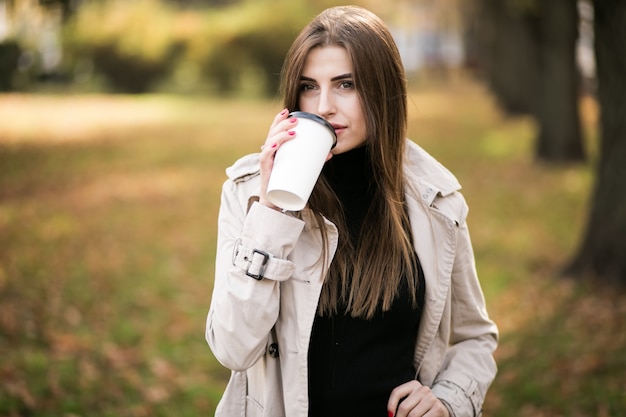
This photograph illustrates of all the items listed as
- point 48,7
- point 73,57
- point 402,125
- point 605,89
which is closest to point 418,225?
point 402,125

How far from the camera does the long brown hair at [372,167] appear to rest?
217cm

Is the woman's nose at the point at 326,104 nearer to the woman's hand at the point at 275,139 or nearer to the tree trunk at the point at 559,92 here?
the woman's hand at the point at 275,139

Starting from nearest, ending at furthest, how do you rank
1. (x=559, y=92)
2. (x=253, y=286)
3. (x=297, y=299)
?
(x=253, y=286) < (x=297, y=299) < (x=559, y=92)

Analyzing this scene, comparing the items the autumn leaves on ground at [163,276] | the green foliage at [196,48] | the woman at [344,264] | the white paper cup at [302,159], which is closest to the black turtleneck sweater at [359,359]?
the woman at [344,264]

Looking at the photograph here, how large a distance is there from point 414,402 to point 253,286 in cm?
64

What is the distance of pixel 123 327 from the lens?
6.07 metres

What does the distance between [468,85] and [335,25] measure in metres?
34.1

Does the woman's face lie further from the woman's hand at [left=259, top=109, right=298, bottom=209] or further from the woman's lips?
the woman's hand at [left=259, top=109, right=298, bottom=209]

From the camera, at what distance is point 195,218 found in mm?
10102

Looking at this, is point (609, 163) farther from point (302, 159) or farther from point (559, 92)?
point (559, 92)

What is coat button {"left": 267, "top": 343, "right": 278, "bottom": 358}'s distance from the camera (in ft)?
7.07

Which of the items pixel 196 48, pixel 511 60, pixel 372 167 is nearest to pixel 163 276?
pixel 372 167

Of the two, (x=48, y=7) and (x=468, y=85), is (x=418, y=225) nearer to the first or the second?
(x=48, y=7)

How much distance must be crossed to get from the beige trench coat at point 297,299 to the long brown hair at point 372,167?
0.07 metres
